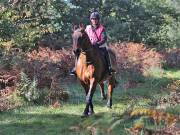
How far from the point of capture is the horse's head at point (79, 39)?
11.7 m

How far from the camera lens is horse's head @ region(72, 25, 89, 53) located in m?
11.7

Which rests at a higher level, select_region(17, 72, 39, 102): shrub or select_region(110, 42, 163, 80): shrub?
select_region(17, 72, 39, 102): shrub

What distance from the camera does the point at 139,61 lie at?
2866cm

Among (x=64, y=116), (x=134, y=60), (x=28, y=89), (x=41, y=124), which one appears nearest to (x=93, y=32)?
(x=64, y=116)

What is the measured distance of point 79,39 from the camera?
11.8 m

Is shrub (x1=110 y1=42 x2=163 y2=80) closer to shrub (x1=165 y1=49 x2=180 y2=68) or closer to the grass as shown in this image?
shrub (x1=165 y1=49 x2=180 y2=68)

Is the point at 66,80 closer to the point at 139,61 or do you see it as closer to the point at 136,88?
the point at 136,88

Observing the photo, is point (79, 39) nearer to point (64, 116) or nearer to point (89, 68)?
point (89, 68)

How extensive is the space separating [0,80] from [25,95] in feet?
3.89

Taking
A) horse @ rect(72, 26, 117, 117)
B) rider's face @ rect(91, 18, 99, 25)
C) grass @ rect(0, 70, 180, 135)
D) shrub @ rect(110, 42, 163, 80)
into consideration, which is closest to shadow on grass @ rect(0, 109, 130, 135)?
grass @ rect(0, 70, 180, 135)

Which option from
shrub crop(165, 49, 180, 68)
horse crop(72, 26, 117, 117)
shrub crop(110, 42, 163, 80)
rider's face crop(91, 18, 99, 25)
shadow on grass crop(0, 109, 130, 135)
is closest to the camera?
shadow on grass crop(0, 109, 130, 135)

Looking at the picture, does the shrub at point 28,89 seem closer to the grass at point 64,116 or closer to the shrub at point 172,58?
the grass at point 64,116

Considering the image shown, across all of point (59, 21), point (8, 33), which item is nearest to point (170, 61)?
point (59, 21)

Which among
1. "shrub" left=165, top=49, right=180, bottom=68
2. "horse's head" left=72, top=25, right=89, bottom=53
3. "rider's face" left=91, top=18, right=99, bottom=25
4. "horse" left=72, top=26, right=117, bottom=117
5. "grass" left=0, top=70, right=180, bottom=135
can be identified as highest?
"rider's face" left=91, top=18, right=99, bottom=25
